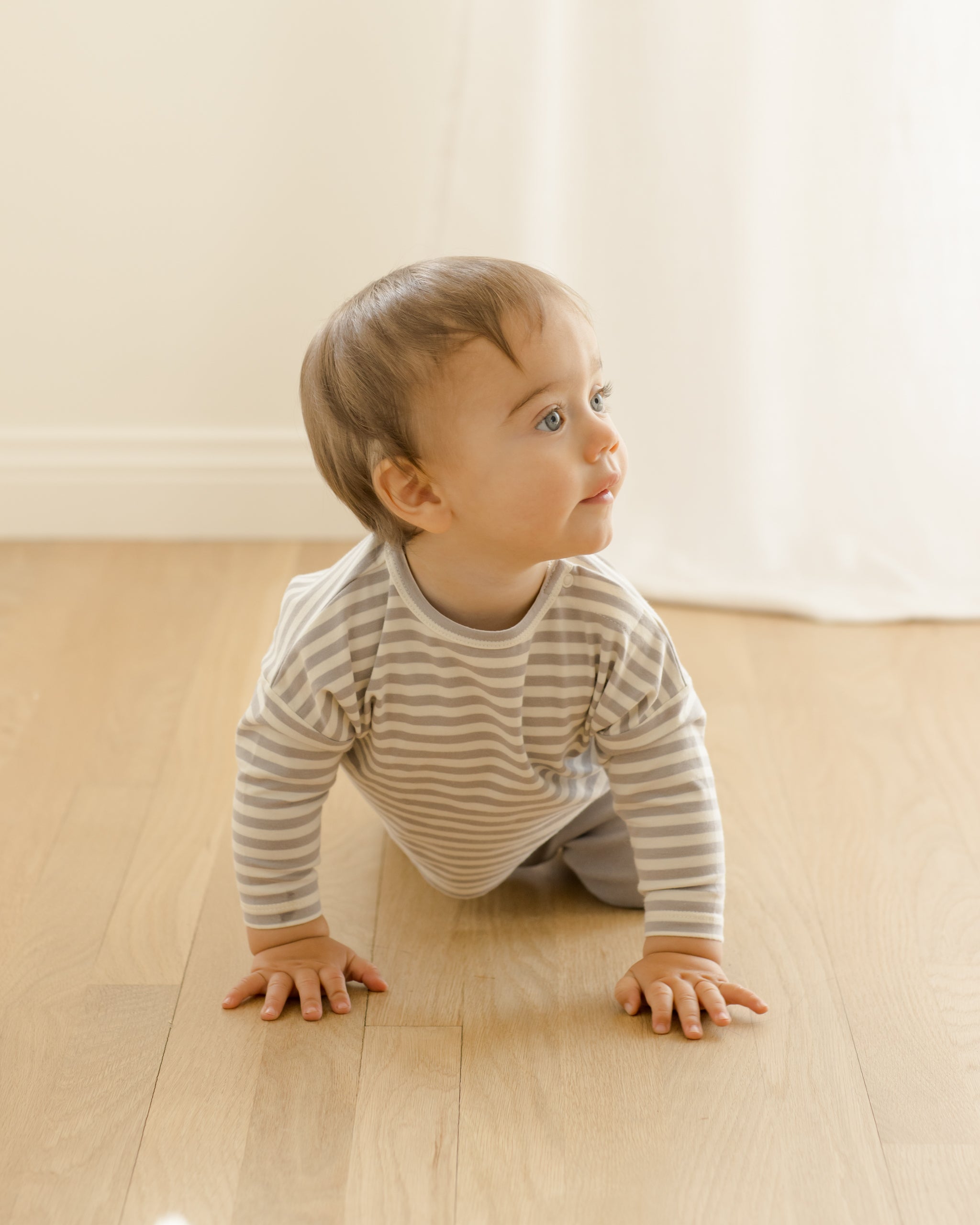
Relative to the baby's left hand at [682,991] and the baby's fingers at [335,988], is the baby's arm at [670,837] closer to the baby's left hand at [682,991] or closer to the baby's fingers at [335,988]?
the baby's left hand at [682,991]

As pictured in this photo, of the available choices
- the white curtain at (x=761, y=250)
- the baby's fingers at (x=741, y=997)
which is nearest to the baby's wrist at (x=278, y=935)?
the baby's fingers at (x=741, y=997)

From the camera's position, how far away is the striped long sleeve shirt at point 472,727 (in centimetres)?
89

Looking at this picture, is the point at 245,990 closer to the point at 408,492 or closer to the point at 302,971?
the point at 302,971

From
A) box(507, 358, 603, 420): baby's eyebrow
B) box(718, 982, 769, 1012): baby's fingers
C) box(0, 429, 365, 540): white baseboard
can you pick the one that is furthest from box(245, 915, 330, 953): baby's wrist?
box(0, 429, 365, 540): white baseboard

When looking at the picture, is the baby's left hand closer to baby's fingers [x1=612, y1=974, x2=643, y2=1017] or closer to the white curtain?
baby's fingers [x1=612, y1=974, x2=643, y2=1017]

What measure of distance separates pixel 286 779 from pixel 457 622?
0.16 m

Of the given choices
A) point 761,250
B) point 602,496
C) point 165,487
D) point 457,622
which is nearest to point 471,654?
point 457,622

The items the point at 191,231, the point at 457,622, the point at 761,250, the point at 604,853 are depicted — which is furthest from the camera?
the point at 191,231

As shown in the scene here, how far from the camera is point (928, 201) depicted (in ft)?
5.04

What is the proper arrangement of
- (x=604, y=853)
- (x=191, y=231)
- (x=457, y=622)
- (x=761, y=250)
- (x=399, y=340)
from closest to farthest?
(x=399, y=340)
(x=457, y=622)
(x=604, y=853)
(x=761, y=250)
(x=191, y=231)

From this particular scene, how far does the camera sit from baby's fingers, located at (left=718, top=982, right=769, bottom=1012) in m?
0.91

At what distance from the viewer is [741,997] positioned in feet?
3.00

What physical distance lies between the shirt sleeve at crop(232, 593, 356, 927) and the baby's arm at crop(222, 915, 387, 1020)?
0.04 ft

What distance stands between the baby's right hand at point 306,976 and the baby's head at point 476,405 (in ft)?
1.06
